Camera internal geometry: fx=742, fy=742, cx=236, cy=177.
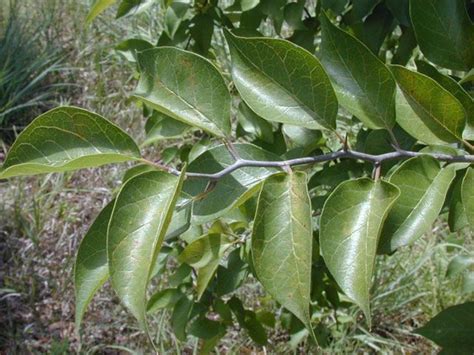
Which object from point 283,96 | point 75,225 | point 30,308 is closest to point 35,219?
point 75,225

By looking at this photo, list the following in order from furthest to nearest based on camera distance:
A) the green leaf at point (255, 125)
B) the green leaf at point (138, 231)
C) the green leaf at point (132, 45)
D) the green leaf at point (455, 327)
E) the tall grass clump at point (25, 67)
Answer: the tall grass clump at point (25, 67) < the green leaf at point (132, 45) < the green leaf at point (255, 125) < the green leaf at point (455, 327) < the green leaf at point (138, 231)

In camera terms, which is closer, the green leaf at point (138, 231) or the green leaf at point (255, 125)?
the green leaf at point (138, 231)

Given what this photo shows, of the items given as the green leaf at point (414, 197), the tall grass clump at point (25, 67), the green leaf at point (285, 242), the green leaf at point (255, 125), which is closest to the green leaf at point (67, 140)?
the green leaf at point (285, 242)

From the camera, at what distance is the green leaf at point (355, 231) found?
2.10ft

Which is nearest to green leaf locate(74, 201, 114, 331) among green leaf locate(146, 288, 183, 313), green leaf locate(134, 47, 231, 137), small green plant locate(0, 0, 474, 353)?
small green plant locate(0, 0, 474, 353)

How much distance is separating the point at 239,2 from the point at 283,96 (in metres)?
0.61

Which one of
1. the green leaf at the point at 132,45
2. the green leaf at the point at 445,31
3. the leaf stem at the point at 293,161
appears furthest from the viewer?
the green leaf at the point at 132,45

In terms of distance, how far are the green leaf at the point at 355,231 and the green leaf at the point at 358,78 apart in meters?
0.10

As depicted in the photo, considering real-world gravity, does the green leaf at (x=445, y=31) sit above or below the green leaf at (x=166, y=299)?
above

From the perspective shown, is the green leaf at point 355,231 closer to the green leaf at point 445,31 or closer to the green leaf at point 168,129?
the green leaf at point 445,31

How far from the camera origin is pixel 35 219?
283 cm

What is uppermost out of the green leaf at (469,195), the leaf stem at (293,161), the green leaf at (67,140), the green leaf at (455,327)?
the green leaf at (67,140)

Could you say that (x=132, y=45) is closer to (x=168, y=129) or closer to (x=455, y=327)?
(x=168, y=129)

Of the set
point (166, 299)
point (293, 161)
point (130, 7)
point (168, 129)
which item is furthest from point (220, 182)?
point (166, 299)
